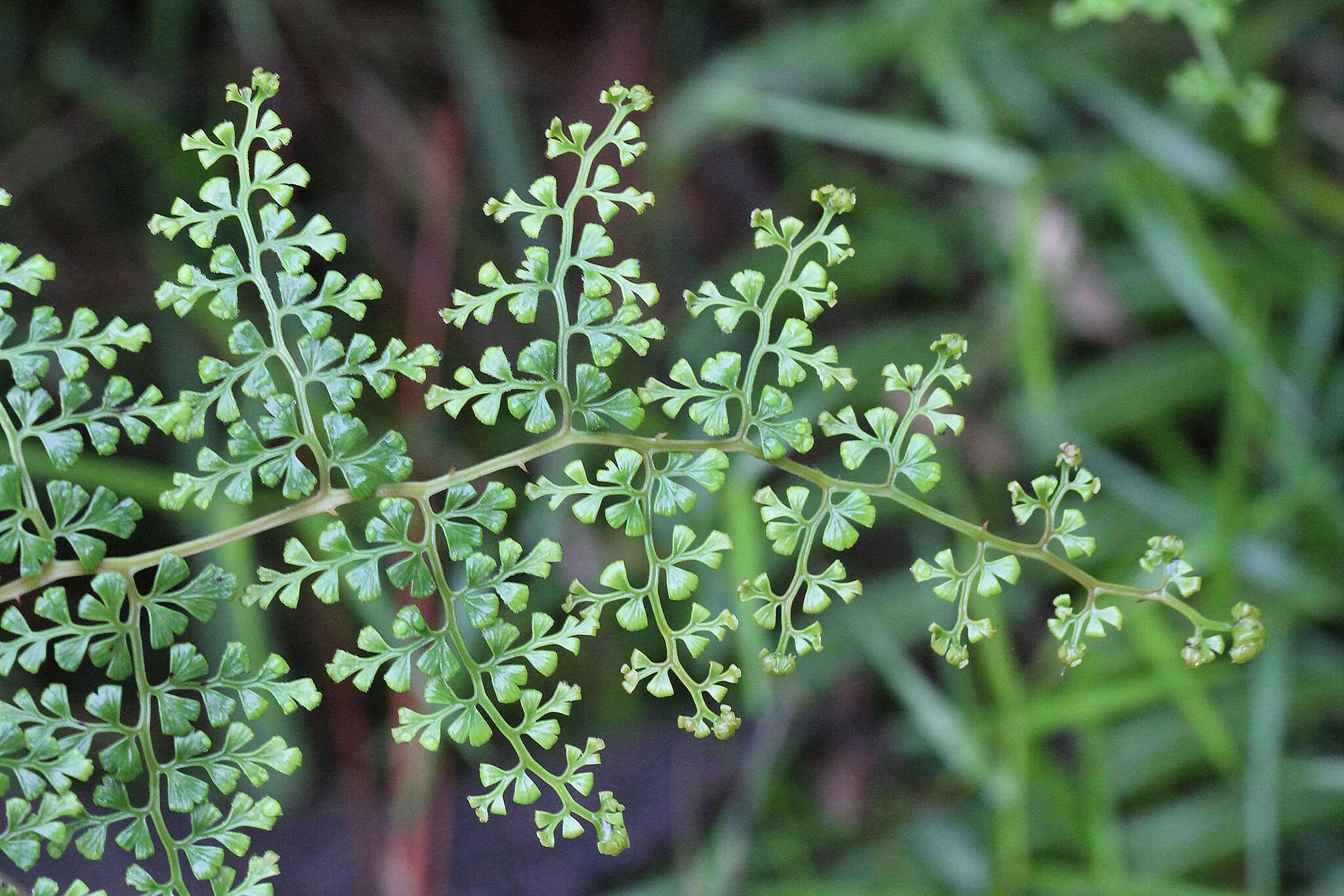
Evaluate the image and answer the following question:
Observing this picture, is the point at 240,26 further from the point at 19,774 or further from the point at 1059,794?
the point at 1059,794

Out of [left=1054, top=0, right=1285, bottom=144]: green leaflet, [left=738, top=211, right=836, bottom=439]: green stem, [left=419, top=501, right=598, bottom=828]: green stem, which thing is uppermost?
[left=1054, top=0, right=1285, bottom=144]: green leaflet

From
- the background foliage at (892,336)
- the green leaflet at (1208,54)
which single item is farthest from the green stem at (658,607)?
the green leaflet at (1208,54)

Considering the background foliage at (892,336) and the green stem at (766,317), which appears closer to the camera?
the green stem at (766,317)

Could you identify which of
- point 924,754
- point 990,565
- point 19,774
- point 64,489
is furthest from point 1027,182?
point 19,774

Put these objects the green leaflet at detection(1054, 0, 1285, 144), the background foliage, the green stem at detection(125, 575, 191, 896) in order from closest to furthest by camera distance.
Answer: the green stem at detection(125, 575, 191, 896) → the green leaflet at detection(1054, 0, 1285, 144) → the background foliage

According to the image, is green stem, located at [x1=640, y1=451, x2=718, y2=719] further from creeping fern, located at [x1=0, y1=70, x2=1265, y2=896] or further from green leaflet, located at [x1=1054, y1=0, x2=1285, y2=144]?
green leaflet, located at [x1=1054, y1=0, x2=1285, y2=144]

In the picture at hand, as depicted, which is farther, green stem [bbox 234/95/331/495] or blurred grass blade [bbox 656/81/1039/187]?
blurred grass blade [bbox 656/81/1039/187]

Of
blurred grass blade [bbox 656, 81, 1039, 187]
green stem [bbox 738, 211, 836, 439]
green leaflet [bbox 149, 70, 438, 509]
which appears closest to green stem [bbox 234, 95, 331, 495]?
green leaflet [bbox 149, 70, 438, 509]

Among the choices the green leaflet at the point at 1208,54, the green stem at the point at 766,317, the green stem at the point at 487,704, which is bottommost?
the green stem at the point at 487,704

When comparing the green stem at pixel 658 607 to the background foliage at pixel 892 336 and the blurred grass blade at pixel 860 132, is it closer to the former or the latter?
the background foliage at pixel 892 336
